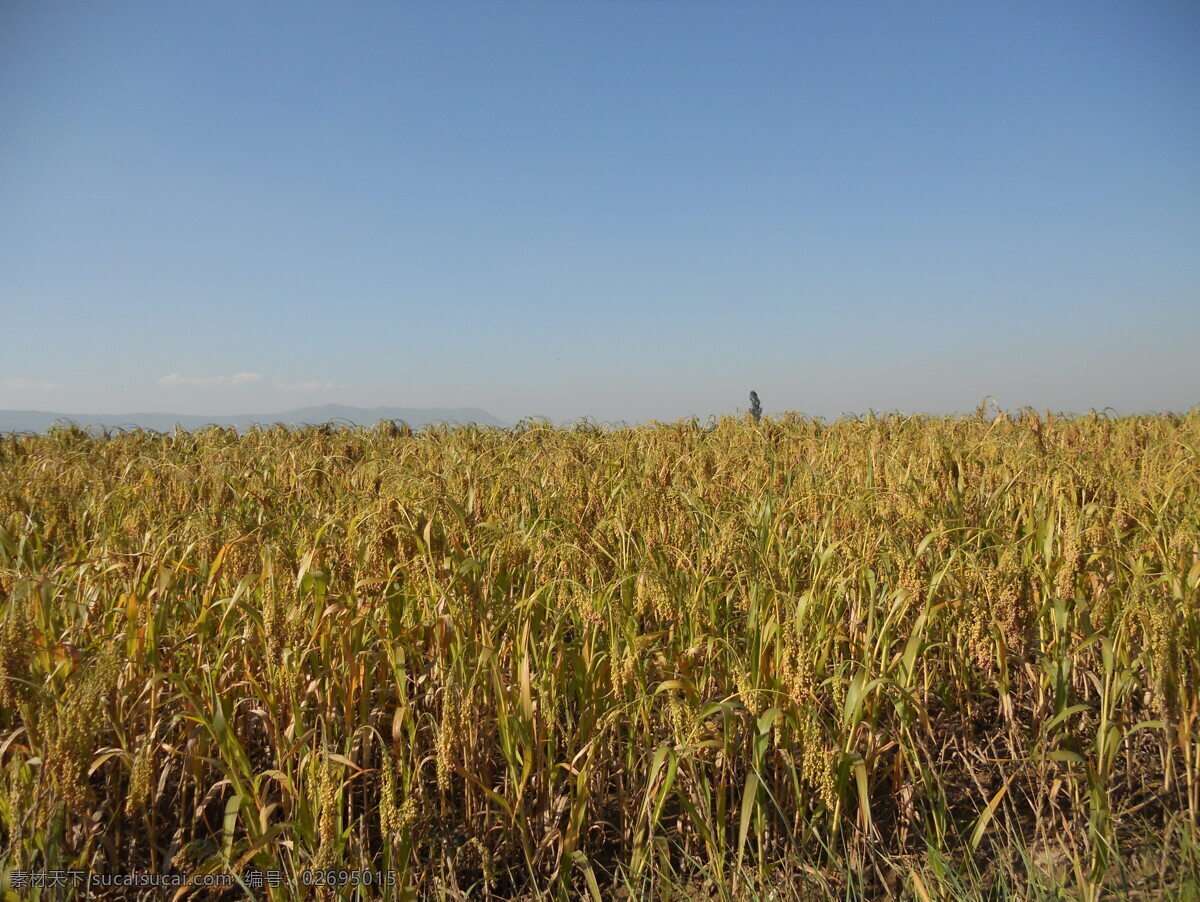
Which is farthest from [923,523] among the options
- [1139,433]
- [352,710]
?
[1139,433]

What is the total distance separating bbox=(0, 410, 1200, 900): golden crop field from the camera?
1.66 m

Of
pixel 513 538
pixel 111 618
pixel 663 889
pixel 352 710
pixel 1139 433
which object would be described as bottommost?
pixel 663 889

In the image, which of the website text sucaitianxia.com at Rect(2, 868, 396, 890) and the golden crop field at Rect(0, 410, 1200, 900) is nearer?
the website text sucaitianxia.com at Rect(2, 868, 396, 890)

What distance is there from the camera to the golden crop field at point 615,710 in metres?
1.66

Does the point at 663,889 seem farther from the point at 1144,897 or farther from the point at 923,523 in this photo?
the point at 923,523

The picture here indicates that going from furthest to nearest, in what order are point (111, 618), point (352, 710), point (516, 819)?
point (111, 618)
point (352, 710)
point (516, 819)

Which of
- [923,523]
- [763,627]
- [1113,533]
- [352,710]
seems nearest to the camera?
[352,710]

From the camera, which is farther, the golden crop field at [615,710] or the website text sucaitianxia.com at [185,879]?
the golden crop field at [615,710]

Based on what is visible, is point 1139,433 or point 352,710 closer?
point 352,710

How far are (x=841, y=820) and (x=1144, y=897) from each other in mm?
634

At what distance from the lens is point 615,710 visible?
1.71 meters

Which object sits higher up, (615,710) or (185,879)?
(615,710)

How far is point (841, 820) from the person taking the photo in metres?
1.82

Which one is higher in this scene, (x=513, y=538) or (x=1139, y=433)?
(x=1139, y=433)
